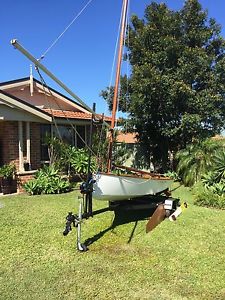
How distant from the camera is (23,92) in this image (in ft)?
55.2

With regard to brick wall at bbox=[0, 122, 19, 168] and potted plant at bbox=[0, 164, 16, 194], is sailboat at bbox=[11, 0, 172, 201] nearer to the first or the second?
potted plant at bbox=[0, 164, 16, 194]

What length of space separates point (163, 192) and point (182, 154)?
504 cm

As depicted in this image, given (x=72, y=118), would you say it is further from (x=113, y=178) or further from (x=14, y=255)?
(x=14, y=255)

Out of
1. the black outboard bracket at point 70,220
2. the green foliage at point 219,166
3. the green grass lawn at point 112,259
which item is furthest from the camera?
the green foliage at point 219,166

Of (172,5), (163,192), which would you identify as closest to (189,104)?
(172,5)

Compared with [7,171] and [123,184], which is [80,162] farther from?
[123,184]

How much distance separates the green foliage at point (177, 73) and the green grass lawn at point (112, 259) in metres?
7.23

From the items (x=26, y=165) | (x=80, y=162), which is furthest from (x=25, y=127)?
(x=80, y=162)

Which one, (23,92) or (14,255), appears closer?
(14,255)

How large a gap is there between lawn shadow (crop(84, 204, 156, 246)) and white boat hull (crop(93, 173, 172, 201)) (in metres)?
0.61

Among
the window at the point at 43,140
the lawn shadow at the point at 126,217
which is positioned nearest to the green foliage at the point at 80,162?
the window at the point at 43,140

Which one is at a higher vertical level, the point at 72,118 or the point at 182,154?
the point at 72,118

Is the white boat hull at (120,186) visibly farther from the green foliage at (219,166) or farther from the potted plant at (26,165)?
the potted plant at (26,165)

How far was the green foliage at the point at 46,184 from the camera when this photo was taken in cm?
1266
